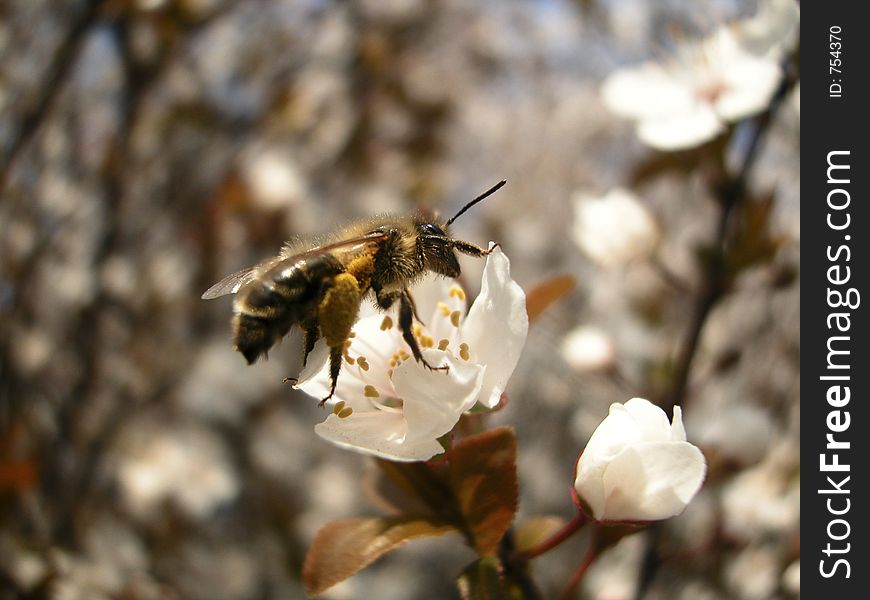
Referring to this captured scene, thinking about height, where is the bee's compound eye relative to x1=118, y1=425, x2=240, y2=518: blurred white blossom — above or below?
above

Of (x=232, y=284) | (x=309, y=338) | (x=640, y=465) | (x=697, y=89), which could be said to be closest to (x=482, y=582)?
(x=640, y=465)

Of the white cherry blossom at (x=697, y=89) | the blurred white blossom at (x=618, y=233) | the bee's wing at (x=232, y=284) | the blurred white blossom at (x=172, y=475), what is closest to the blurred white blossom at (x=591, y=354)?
the blurred white blossom at (x=618, y=233)

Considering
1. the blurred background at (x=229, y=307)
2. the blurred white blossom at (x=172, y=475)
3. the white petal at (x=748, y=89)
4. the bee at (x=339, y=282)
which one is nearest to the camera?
the bee at (x=339, y=282)

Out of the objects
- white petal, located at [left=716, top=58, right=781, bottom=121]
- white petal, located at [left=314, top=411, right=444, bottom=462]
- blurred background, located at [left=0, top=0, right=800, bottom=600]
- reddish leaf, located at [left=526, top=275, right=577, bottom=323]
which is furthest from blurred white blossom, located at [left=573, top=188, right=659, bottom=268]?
white petal, located at [left=314, top=411, right=444, bottom=462]

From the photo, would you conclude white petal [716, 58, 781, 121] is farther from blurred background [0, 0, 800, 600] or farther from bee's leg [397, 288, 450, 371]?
bee's leg [397, 288, 450, 371]

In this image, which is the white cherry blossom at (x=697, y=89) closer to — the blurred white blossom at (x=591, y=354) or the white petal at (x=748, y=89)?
the white petal at (x=748, y=89)

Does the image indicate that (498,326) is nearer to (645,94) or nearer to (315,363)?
(315,363)
